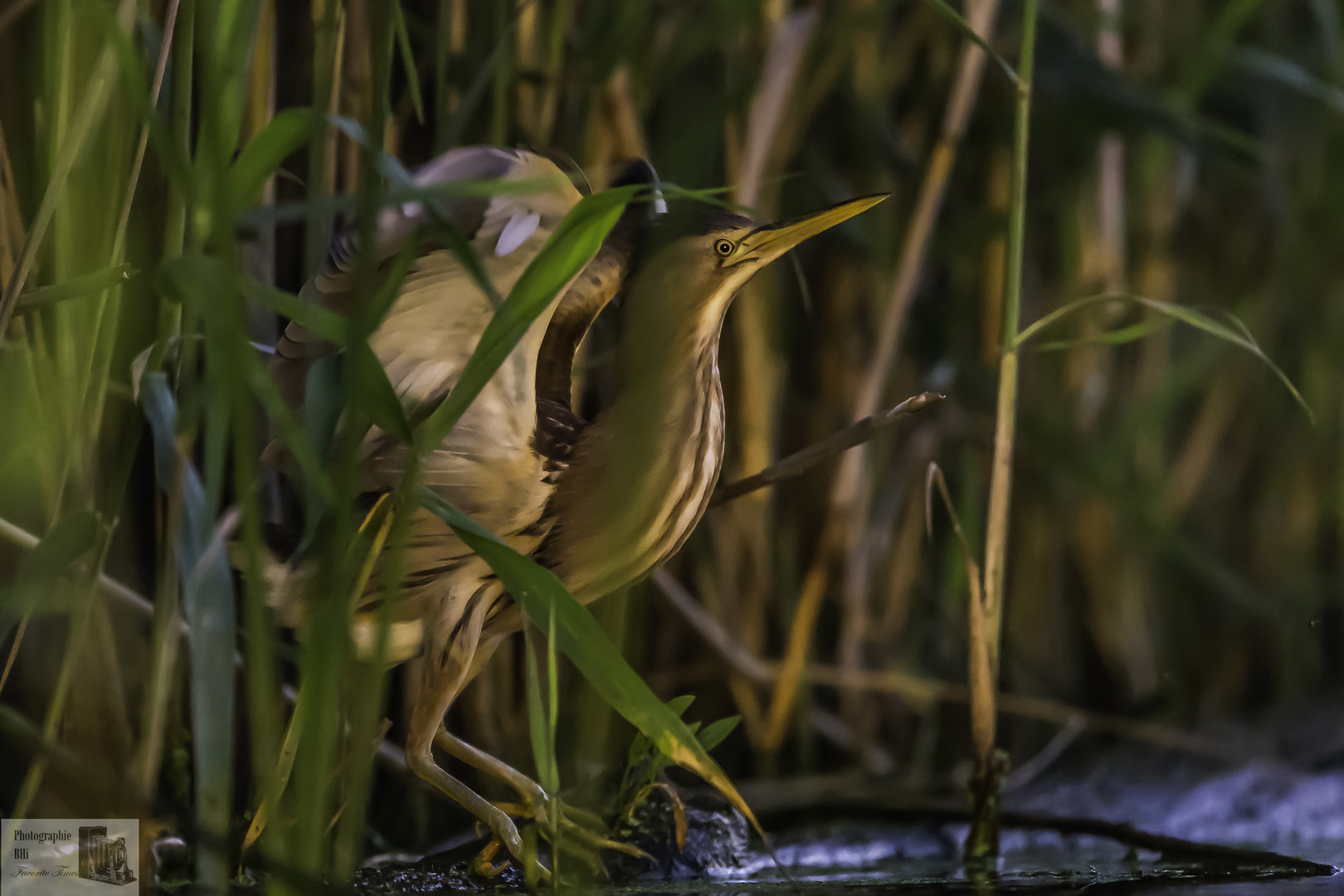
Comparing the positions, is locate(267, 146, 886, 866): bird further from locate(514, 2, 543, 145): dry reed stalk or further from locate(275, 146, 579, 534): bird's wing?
locate(514, 2, 543, 145): dry reed stalk

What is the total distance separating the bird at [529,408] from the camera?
1.51 feet

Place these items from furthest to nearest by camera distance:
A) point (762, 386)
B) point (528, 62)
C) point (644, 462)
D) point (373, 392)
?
point (762, 386) → point (528, 62) → point (644, 462) → point (373, 392)

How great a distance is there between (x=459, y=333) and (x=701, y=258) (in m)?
0.11

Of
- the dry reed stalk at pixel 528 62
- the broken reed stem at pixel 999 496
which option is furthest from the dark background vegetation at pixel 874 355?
the broken reed stem at pixel 999 496

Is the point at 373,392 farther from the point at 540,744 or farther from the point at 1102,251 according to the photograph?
the point at 1102,251

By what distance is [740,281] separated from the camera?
1.65 ft

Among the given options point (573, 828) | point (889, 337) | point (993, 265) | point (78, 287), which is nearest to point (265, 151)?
point (78, 287)

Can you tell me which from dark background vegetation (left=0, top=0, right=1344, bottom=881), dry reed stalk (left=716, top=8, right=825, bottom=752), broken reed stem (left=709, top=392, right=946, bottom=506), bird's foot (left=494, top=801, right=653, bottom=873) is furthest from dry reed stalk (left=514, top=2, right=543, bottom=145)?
bird's foot (left=494, top=801, right=653, bottom=873)

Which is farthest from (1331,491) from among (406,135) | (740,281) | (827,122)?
(406,135)

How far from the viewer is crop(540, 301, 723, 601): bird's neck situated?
0.48 m

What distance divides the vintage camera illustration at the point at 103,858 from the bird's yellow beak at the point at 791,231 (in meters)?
0.34

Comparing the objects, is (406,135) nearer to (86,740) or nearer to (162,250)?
(162,250)

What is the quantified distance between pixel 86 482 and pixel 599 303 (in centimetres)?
23

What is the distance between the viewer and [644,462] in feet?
1.58
